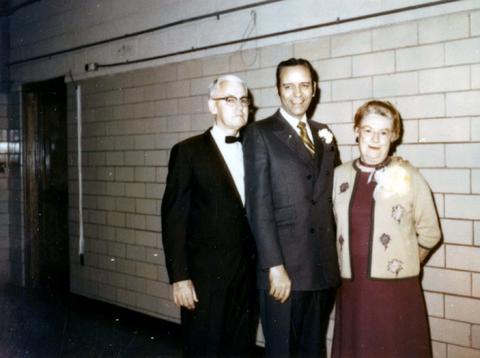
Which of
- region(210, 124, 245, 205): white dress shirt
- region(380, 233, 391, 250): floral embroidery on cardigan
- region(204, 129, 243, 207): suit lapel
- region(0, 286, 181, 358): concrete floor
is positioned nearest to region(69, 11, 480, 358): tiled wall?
region(0, 286, 181, 358): concrete floor

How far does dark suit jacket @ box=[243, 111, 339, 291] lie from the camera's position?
8.29 ft

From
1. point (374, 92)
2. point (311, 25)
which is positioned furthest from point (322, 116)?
point (311, 25)

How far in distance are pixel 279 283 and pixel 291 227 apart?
32 centimetres

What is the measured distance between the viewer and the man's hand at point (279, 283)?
2508 millimetres

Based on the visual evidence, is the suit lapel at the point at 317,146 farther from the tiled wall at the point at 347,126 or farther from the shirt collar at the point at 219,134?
the tiled wall at the point at 347,126

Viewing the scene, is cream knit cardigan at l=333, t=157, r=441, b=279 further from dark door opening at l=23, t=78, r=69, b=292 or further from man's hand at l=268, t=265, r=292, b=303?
dark door opening at l=23, t=78, r=69, b=292

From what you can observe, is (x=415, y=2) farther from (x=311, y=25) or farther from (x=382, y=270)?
(x=382, y=270)

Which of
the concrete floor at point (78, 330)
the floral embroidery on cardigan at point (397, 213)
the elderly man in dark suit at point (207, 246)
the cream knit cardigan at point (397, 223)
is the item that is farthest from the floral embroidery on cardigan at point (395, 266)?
the concrete floor at point (78, 330)

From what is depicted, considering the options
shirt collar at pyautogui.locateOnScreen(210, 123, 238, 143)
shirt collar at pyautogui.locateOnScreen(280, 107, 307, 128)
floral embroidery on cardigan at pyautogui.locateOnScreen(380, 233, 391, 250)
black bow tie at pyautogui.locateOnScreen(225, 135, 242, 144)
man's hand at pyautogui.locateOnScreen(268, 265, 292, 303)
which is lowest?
man's hand at pyautogui.locateOnScreen(268, 265, 292, 303)

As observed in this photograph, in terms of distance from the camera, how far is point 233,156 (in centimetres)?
279

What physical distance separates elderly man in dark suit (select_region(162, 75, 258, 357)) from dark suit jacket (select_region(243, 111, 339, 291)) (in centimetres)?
13

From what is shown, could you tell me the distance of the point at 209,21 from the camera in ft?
13.6

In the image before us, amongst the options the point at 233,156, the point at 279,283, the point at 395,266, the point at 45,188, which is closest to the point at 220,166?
the point at 233,156

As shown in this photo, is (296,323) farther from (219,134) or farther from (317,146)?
(219,134)
